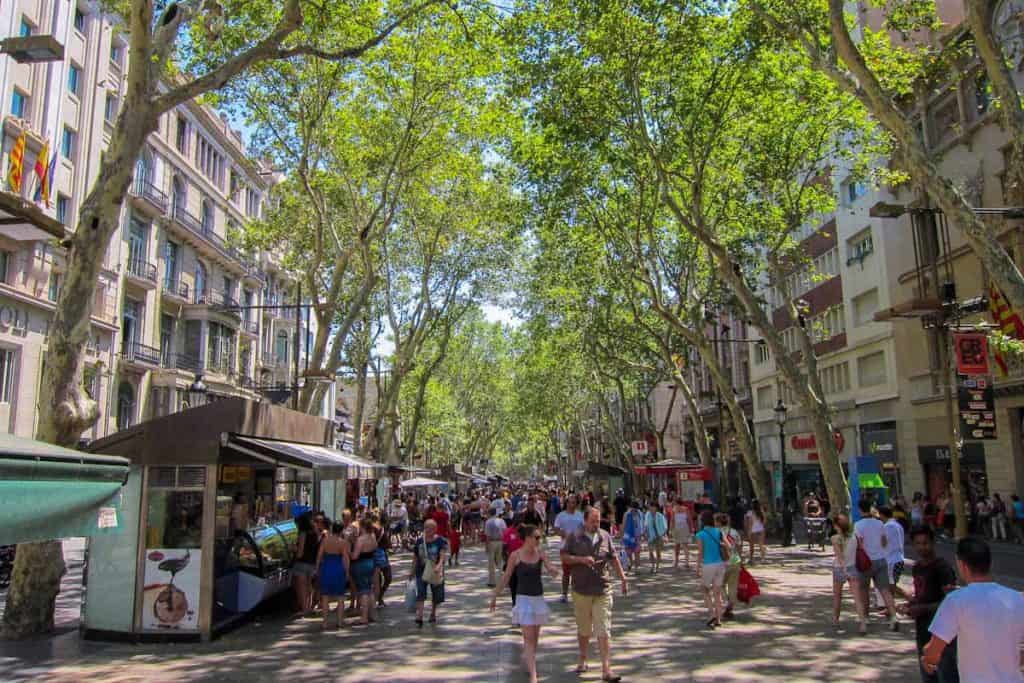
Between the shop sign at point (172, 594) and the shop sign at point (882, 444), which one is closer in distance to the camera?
the shop sign at point (172, 594)

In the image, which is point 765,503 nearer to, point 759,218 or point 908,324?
point 759,218

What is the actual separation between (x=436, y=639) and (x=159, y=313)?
27.4m

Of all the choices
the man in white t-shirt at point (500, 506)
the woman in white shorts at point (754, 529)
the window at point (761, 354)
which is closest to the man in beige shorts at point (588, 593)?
the woman in white shorts at point (754, 529)

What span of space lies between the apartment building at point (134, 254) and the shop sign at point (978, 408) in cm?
1682

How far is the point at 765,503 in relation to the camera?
74.3 ft

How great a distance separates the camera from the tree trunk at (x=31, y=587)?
9633mm

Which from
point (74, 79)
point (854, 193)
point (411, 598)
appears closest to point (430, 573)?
point (411, 598)

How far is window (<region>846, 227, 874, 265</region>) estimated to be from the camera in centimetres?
3116

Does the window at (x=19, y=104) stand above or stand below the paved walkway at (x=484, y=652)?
above

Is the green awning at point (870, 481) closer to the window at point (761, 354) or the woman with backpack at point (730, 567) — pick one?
the woman with backpack at point (730, 567)

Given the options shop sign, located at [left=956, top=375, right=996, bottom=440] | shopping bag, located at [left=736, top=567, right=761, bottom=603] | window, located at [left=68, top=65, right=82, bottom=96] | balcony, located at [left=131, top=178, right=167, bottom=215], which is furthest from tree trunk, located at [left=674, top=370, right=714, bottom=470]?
window, located at [left=68, top=65, right=82, bottom=96]

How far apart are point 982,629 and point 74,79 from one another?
31019 millimetres

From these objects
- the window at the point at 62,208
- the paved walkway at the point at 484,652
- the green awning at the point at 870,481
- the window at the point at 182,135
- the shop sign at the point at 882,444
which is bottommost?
the paved walkway at the point at 484,652

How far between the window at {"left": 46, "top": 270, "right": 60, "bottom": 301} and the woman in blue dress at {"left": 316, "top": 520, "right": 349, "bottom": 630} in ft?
63.6
